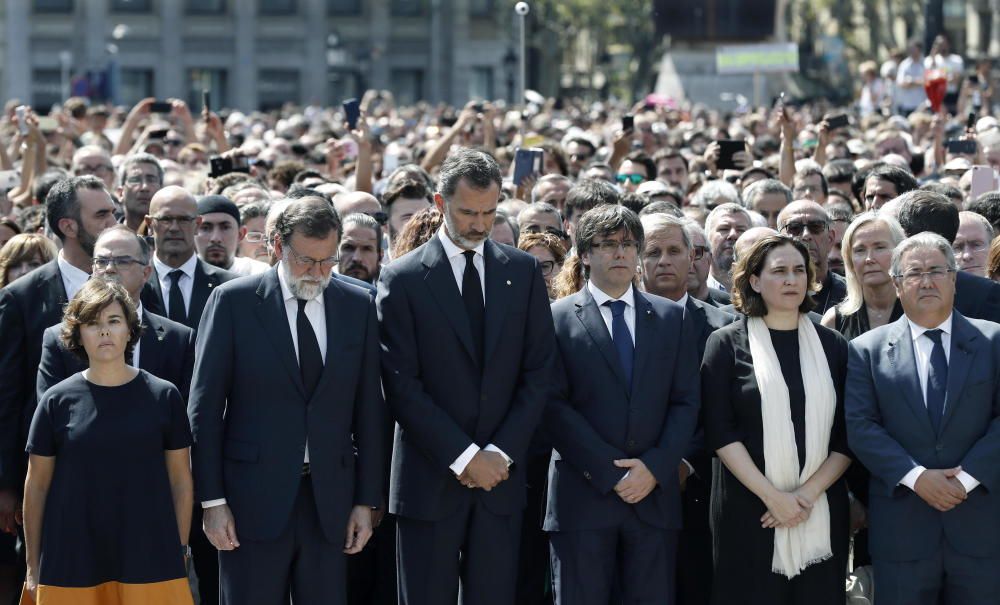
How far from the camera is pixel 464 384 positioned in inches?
277

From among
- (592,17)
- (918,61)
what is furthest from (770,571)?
(592,17)

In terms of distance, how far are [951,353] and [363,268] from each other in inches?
139

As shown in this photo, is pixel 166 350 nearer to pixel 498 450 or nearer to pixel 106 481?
pixel 106 481

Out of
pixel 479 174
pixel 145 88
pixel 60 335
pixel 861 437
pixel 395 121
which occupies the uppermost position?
pixel 145 88

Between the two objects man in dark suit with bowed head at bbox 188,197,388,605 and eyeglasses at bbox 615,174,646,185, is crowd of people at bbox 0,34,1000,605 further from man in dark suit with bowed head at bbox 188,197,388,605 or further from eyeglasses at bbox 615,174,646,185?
eyeglasses at bbox 615,174,646,185

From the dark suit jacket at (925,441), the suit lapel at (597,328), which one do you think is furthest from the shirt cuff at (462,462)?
the dark suit jacket at (925,441)

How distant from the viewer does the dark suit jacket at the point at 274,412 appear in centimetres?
681

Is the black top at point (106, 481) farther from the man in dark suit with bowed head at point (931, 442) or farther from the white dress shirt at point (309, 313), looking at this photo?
the man in dark suit with bowed head at point (931, 442)

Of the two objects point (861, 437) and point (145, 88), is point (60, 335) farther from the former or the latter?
point (145, 88)

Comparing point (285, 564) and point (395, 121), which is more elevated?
point (395, 121)

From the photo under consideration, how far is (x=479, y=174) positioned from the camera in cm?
696

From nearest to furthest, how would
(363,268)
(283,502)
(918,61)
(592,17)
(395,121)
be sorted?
1. (283,502)
2. (363,268)
3. (918,61)
4. (395,121)
5. (592,17)

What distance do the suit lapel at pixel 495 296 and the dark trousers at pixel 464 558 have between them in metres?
0.71

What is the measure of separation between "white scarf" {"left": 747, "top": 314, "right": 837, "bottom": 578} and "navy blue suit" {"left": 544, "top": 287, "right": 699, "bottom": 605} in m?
0.33
